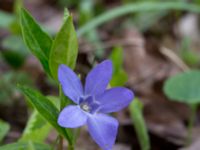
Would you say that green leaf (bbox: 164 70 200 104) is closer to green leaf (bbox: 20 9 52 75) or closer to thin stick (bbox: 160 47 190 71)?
thin stick (bbox: 160 47 190 71)

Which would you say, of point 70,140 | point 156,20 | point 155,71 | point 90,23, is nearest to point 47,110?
point 70,140

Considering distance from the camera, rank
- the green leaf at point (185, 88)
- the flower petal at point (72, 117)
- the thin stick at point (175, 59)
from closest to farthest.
Answer: the flower petal at point (72, 117) → the green leaf at point (185, 88) → the thin stick at point (175, 59)

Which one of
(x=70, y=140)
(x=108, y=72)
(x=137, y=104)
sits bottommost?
(x=137, y=104)

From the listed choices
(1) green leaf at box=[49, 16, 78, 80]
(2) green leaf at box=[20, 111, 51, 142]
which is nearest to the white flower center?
(1) green leaf at box=[49, 16, 78, 80]

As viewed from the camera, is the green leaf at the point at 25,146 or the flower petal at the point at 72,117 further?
the green leaf at the point at 25,146

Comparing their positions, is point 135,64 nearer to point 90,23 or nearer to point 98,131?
point 90,23

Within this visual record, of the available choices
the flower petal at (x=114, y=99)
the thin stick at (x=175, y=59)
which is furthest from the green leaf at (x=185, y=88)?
the flower petal at (x=114, y=99)

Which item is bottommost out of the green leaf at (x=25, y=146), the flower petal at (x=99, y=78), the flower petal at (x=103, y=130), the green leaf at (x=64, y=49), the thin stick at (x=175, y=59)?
the thin stick at (x=175, y=59)

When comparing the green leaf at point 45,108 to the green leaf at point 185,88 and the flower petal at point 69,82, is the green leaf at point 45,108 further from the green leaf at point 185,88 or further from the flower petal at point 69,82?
the green leaf at point 185,88
